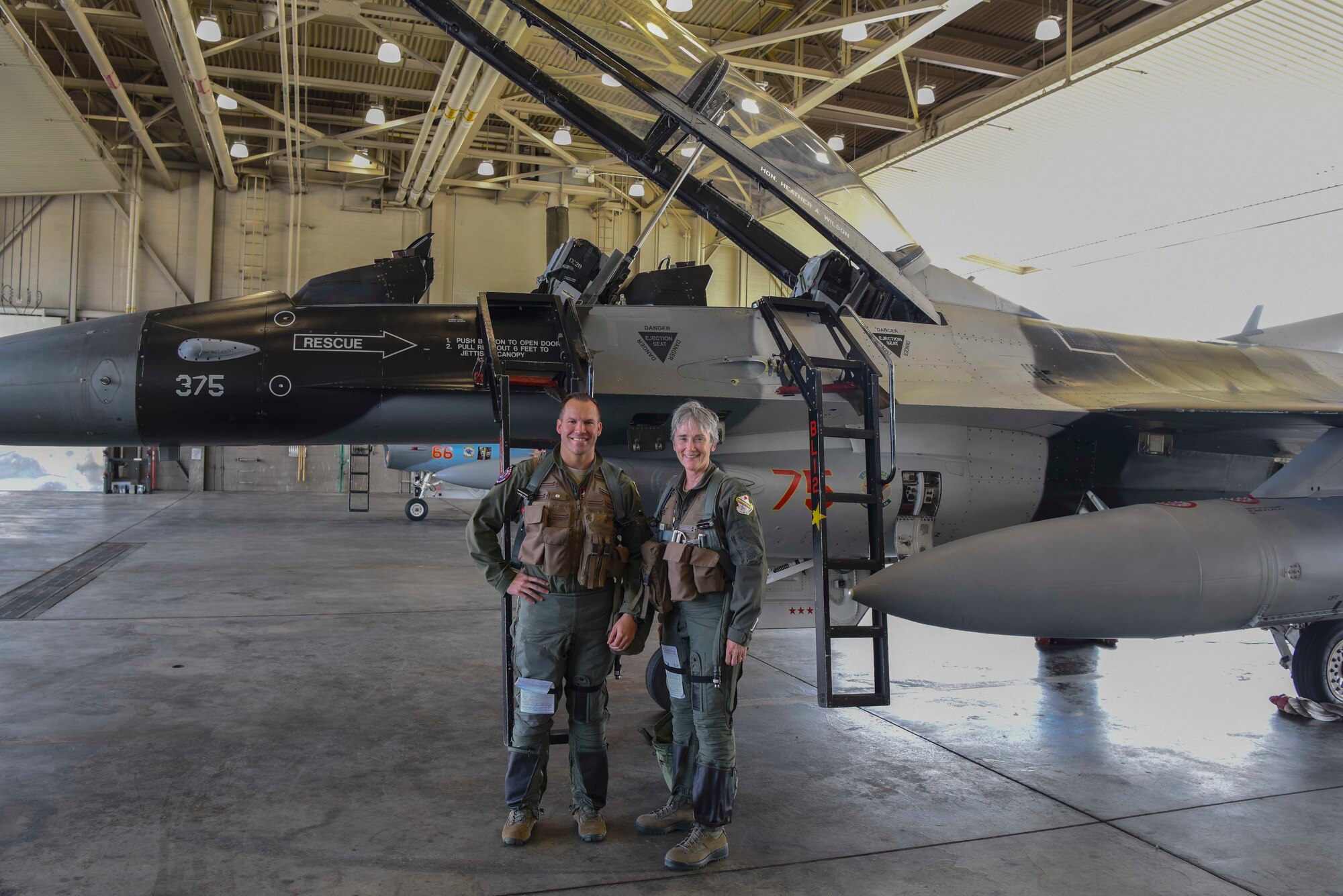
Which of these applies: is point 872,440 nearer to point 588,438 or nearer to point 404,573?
point 588,438

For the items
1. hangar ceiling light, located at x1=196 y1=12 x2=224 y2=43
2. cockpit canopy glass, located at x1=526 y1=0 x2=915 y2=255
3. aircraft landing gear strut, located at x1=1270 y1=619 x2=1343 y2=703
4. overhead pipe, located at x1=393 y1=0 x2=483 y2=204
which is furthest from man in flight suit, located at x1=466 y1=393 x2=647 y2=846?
hangar ceiling light, located at x1=196 y1=12 x2=224 y2=43

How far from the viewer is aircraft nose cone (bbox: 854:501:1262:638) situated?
4.39 m

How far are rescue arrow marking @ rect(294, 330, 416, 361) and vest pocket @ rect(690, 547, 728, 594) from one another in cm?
309

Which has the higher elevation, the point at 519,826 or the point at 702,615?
the point at 702,615

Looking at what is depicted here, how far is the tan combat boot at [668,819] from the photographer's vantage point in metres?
3.41

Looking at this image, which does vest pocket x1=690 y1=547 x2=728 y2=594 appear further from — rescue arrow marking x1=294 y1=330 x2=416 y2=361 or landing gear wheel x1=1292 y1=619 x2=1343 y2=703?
landing gear wheel x1=1292 y1=619 x2=1343 y2=703

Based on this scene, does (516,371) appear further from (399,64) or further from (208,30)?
(399,64)

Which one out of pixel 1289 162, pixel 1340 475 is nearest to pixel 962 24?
pixel 1289 162

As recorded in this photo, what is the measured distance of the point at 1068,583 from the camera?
447 centimetres

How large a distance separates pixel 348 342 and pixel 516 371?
Answer: 1655 mm

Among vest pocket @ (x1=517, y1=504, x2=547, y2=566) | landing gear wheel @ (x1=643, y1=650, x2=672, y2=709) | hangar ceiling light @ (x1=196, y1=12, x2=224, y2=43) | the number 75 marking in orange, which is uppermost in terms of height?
hangar ceiling light @ (x1=196, y1=12, x2=224, y2=43)

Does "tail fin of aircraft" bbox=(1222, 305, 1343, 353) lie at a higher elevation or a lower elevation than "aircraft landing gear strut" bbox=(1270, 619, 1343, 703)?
higher

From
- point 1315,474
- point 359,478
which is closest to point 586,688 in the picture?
point 1315,474

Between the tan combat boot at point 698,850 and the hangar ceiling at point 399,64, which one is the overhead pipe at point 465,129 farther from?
the tan combat boot at point 698,850
